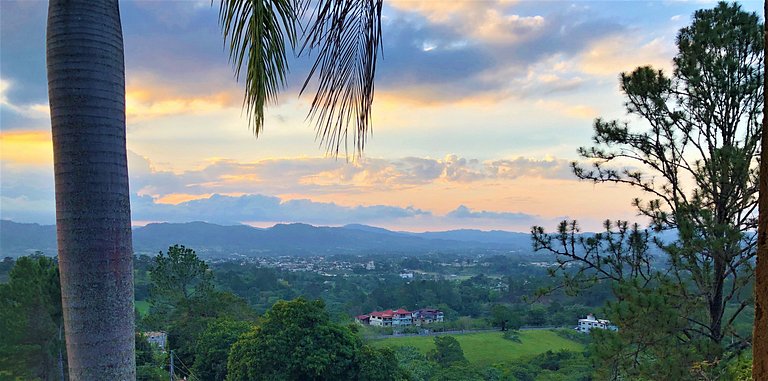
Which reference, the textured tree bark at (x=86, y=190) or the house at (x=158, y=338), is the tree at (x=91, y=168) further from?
the house at (x=158, y=338)

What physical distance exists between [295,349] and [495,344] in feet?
70.5

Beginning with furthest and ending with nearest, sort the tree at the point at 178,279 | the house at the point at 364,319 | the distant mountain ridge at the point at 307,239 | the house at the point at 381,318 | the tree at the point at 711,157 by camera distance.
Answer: the distant mountain ridge at the point at 307,239, the house at the point at 364,319, the house at the point at 381,318, the tree at the point at 178,279, the tree at the point at 711,157

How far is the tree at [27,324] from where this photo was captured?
946 cm

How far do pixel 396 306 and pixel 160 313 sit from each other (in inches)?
1283

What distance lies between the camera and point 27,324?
978 cm

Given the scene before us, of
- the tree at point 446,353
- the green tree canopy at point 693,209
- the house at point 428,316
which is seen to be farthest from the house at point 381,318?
the green tree canopy at point 693,209

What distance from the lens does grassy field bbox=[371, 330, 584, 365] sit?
27.1 m

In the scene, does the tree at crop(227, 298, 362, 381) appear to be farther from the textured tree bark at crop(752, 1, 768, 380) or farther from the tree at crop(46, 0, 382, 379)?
the textured tree bark at crop(752, 1, 768, 380)

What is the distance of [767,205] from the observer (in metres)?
0.89

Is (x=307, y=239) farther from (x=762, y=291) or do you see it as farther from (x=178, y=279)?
(x=762, y=291)

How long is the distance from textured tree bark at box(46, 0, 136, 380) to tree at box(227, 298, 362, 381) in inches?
397

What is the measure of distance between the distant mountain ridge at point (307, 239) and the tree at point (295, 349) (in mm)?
102461

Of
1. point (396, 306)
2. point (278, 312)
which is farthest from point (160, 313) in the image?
point (396, 306)

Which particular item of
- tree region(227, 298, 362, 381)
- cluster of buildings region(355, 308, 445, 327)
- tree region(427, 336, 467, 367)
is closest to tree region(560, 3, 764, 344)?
tree region(227, 298, 362, 381)
